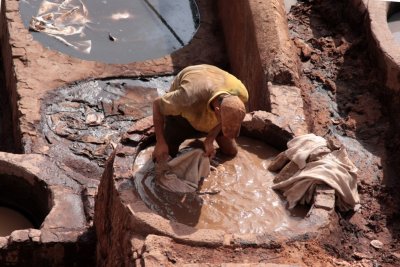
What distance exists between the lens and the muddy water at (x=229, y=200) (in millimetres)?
6016

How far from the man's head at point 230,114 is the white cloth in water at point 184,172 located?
0.50 metres

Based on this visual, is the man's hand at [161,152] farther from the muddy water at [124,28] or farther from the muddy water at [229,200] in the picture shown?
the muddy water at [124,28]

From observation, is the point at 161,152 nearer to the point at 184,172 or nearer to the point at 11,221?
the point at 184,172

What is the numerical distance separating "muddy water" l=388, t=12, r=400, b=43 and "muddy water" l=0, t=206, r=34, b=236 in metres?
4.25

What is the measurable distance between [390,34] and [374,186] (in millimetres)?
1724

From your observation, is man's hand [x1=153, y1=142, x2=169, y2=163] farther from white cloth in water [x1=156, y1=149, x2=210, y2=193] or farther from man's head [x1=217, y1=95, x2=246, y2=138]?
man's head [x1=217, y1=95, x2=246, y2=138]

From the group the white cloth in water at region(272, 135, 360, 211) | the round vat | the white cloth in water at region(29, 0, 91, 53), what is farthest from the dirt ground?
the round vat

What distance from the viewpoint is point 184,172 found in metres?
6.27

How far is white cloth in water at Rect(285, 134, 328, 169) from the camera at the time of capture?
20.7 feet

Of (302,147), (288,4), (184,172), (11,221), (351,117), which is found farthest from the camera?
(288,4)

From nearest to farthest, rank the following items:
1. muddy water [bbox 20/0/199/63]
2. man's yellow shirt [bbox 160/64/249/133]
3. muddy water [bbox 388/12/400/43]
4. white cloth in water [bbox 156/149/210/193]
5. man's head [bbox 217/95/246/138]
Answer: man's head [bbox 217/95/246/138]
man's yellow shirt [bbox 160/64/249/133]
white cloth in water [bbox 156/149/210/193]
muddy water [bbox 388/12/400/43]
muddy water [bbox 20/0/199/63]

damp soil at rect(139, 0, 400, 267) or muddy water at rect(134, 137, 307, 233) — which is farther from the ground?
muddy water at rect(134, 137, 307, 233)

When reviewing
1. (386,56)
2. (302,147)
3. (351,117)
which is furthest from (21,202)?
(386,56)

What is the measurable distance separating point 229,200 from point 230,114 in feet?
2.56
